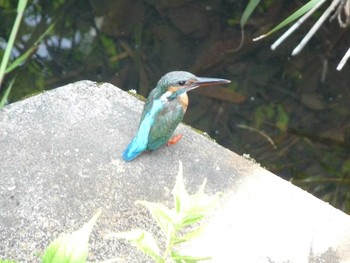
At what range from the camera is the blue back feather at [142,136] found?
1926 mm

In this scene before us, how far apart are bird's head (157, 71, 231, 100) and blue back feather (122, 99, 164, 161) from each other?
0.11 ft

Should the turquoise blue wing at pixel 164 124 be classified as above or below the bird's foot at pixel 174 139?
above

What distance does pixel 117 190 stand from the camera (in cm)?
185

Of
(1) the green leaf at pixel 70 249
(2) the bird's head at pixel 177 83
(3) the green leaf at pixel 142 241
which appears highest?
(1) the green leaf at pixel 70 249

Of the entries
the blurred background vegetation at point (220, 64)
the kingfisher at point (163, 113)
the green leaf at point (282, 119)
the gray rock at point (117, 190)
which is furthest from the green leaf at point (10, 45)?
the green leaf at point (282, 119)

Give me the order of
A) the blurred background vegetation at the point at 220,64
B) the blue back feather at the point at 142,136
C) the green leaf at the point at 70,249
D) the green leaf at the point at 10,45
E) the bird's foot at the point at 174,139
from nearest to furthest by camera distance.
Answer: the green leaf at the point at 70,249 < the blue back feather at the point at 142,136 < the bird's foot at the point at 174,139 < the green leaf at the point at 10,45 < the blurred background vegetation at the point at 220,64

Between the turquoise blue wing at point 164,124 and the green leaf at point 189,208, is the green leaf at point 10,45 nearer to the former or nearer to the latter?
the turquoise blue wing at point 164,124

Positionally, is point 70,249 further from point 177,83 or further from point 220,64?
point 220,64

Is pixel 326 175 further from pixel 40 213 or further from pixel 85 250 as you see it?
pixel 85 250

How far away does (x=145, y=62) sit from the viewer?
154 inches

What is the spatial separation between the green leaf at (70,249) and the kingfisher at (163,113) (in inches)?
41.9

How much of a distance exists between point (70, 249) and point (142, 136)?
3.59ft

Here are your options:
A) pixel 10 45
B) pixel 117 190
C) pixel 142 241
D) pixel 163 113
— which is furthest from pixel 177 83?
pixel 142 241

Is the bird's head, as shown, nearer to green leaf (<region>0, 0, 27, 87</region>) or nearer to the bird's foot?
the bird's foot
